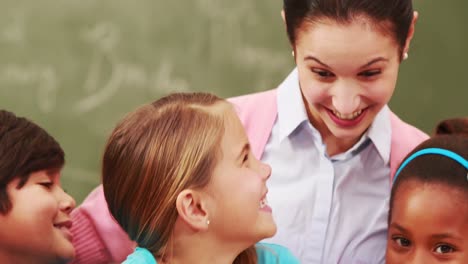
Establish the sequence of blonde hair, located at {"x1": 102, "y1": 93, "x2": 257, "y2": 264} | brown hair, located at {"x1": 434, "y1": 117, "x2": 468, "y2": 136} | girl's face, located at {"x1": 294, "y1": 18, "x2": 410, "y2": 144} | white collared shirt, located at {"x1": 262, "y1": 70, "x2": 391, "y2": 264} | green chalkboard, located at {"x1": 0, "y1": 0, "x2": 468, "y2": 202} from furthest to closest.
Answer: green chalkboard, located at {"x1": 0, "y1": 0, "x2": 468, "y2": 202} < brown hair, located at {"x1": 434, "y1": 117, "x2": 468, "y2": 136} < white collared shirt, located at {"x1": 262, "y1": 70, "x2": 391, "y2": 264} < girl's face, located at {"x1": 294, "y1": 18, "x2": 410, "y2": 144} < blonde hair, located at {"x1": 102, "y1": 93, "x2": 257, "y2": 264}

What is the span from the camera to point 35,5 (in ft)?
6.48

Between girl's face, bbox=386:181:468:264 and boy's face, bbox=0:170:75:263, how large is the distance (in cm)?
62

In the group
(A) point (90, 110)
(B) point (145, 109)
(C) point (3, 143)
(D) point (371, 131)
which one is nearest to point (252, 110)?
(D) point (371, 131)

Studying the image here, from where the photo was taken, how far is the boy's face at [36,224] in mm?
1287

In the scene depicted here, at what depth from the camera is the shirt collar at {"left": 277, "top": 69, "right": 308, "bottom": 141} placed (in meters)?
1.49

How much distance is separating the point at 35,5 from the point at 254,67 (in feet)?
2.04

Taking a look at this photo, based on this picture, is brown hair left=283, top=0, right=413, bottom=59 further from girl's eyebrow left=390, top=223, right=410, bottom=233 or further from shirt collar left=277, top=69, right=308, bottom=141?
girl's eyebrow left=390, top=223, right=410, bottom=233

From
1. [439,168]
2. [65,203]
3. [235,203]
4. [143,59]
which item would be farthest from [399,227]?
[143,59]

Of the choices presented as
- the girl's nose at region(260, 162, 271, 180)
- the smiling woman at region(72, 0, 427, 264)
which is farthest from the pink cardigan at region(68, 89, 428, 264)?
Result: the girl's nose at region(260, 162, 271, 180)

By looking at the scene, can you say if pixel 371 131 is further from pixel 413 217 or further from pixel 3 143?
pixel 3 143

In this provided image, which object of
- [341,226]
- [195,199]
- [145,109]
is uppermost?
[145,109]

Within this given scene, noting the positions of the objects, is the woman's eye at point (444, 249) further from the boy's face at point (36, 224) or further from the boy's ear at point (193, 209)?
the boy's face at point (36, 224)

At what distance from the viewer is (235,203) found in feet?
3.92

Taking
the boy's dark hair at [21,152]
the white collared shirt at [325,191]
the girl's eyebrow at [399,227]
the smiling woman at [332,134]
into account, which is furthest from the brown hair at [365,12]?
the boy's dark hair at [21,152]
